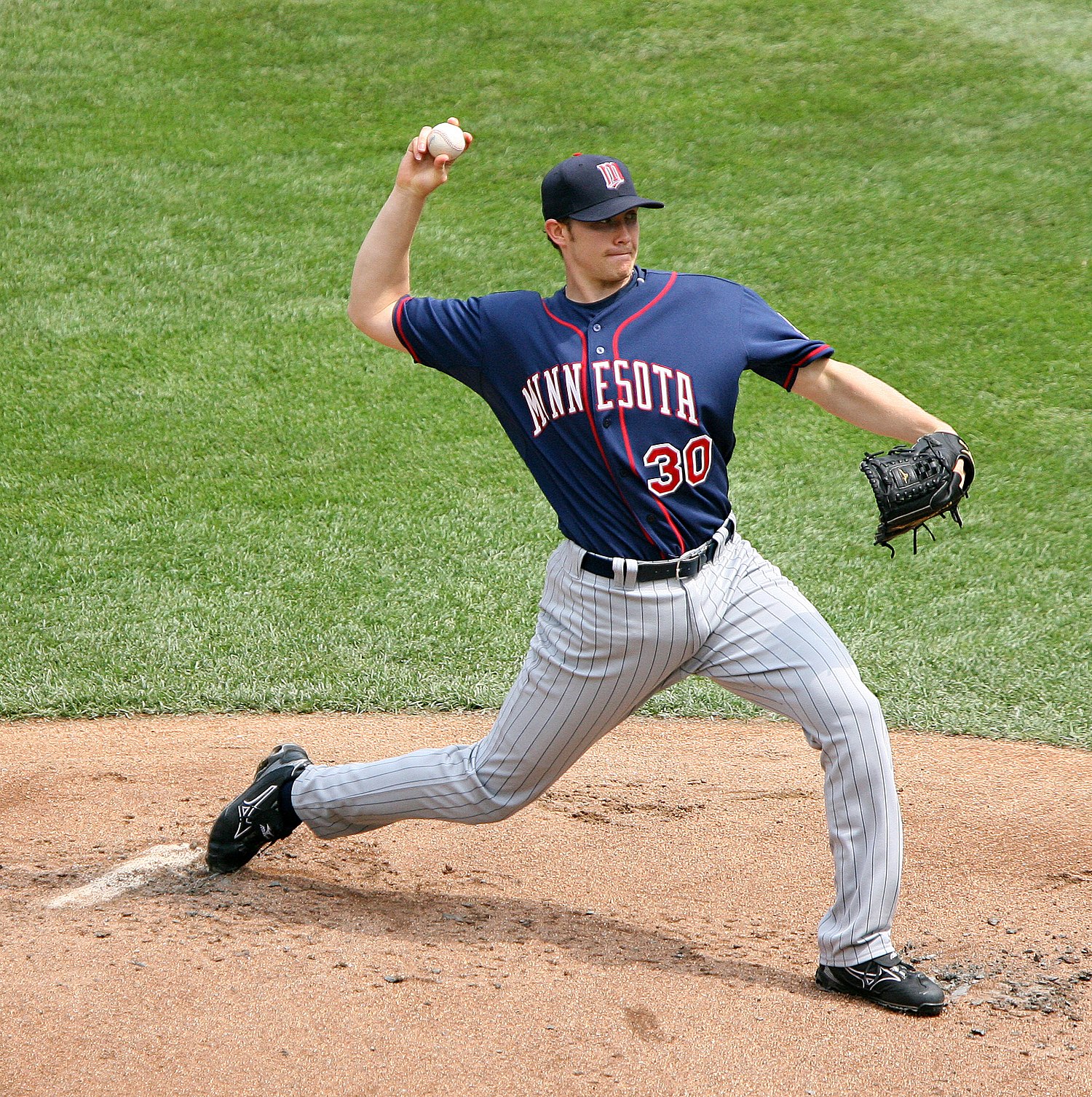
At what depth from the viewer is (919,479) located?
9.12 ft

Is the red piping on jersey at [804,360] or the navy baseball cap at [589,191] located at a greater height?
the navy baseball cap at [589,191]

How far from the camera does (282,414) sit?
721 cm

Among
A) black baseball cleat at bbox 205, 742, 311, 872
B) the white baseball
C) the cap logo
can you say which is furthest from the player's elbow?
black baseball cleat at bbox 205, 742, 311, 872

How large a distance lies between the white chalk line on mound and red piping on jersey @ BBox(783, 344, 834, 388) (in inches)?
78.9

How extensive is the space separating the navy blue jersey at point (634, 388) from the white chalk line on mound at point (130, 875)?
4.72 ft

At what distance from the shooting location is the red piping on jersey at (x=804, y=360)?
9.50ft

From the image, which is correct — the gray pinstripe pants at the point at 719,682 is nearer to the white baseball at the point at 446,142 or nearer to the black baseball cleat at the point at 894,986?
the black baseball cleat at the point at 894,986

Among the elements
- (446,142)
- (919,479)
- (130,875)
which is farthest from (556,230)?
(130,875)

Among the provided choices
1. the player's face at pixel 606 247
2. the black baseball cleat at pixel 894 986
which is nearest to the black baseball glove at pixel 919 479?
the player's face at pixel 606 247

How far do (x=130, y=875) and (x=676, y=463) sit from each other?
1805mm

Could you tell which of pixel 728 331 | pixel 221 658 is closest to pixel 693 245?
pixel 221 658

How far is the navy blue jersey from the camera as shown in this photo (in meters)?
2.83

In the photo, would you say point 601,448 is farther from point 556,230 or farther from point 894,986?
point 894,986

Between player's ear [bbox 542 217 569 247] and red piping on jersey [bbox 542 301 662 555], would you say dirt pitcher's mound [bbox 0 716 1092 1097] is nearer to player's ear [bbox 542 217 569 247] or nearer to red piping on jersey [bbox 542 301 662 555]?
red piping on jersey [bbox 542 301 662 555]
